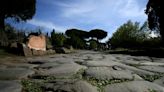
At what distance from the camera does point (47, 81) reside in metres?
4.30

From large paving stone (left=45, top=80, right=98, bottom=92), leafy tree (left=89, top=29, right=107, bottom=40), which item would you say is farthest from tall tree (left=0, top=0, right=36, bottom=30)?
leafy tree (left=89, top=29, right=107, bottom=40)

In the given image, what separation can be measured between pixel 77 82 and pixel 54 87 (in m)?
0.44

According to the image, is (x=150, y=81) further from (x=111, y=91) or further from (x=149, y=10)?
(x=149, y=10)

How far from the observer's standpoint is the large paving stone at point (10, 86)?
3.69 meters

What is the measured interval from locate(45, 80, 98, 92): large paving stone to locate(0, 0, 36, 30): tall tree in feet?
51.4

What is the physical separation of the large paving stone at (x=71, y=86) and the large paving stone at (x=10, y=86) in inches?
16.7

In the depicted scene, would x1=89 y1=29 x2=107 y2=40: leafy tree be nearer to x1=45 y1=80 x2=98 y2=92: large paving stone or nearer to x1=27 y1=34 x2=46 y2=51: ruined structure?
x1=27 y1=34 x2=46 y2=51: ruined structure

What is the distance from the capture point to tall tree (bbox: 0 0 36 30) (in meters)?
20.4

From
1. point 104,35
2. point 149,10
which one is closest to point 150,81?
point 149,10

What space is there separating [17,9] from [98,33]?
4397 cm

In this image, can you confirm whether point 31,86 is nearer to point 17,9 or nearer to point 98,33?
point 17,9

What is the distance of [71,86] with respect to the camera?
3.94 meters

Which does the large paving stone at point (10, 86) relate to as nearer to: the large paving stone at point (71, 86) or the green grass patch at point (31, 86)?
the green grass patch at point (31, 86)

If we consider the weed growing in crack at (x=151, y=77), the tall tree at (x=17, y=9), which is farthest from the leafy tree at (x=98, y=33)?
the weed growing in crack at (x=151, y=77)
